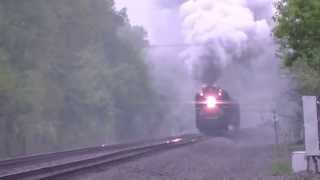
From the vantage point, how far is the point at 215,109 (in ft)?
158

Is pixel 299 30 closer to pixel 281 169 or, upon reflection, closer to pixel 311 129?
pixel 311 129

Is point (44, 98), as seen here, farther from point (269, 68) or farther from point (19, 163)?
point (19, 163)

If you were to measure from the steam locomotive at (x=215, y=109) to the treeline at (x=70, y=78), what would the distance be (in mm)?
9914

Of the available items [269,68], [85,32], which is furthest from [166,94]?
[269,68]

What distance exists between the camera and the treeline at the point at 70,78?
150ft

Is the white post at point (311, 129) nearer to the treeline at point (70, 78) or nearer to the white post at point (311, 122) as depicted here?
the white post at point (311, 122)

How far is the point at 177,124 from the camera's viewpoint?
82688 millimetres

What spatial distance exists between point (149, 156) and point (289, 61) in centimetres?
1213

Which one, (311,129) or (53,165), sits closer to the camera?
(311,129)

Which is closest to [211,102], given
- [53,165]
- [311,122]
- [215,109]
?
[215,109]

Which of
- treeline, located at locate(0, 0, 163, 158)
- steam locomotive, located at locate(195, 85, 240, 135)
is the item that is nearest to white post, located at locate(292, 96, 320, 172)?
treeline, located at locate(0, 0, 163, 158)

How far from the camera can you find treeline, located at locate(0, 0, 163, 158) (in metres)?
45.7

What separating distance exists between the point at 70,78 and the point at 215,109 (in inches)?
492

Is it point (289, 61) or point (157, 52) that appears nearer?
point (289, 61)
